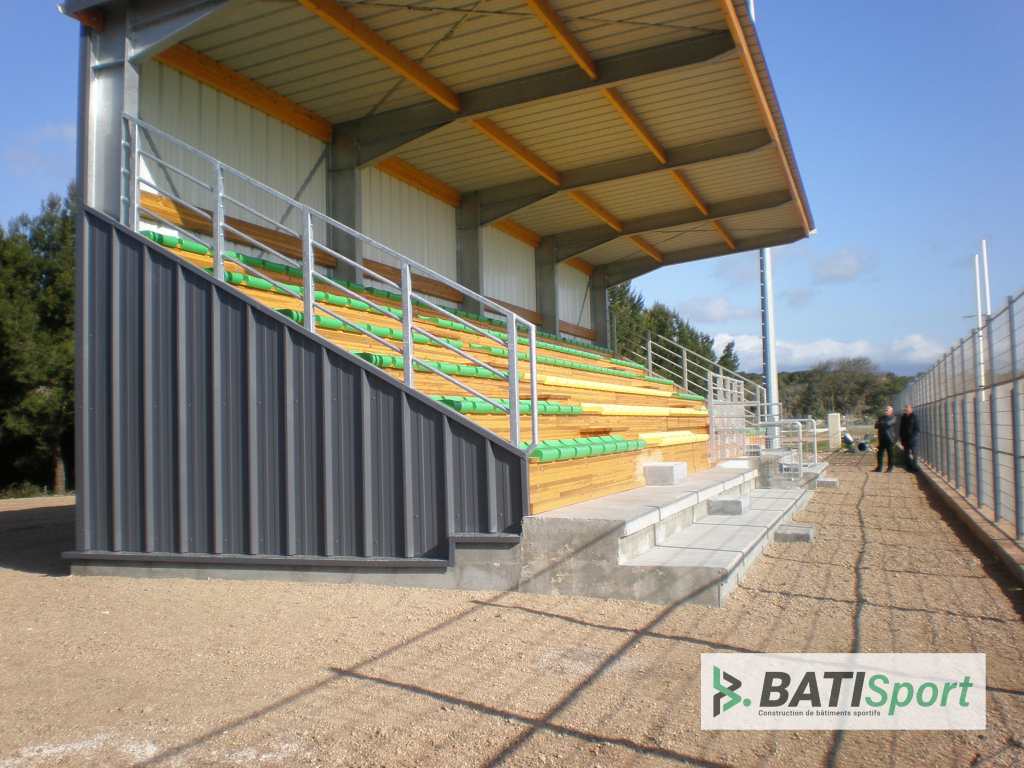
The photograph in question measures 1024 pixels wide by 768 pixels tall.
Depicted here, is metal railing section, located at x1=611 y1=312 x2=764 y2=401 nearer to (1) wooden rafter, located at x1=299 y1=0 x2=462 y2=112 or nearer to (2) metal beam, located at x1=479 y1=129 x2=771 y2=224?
(2) metal beam, located at x1=479 y1=129 x2=771 y2=224

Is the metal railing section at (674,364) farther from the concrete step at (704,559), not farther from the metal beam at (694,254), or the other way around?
the concrete step at (704,559)

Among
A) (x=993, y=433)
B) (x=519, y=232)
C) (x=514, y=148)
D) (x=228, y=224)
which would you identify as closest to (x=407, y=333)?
(x=228, y=224)

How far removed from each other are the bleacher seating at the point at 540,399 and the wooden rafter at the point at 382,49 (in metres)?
2.34

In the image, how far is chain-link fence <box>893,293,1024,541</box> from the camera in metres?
6.58

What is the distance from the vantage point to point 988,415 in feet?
28.1

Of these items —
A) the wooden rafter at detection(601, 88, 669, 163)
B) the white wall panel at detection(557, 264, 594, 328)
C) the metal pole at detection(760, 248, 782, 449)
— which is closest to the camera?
the wooden rafter at detection(601, 88, 669, 163)

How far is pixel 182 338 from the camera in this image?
610cm

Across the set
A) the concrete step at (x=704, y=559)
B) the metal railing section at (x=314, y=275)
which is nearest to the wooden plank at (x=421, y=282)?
the metal railing section at (x=314, y=275)

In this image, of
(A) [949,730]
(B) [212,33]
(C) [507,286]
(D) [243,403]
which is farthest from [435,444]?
(C) [507,286]

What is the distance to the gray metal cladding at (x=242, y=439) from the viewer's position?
17.8 ft

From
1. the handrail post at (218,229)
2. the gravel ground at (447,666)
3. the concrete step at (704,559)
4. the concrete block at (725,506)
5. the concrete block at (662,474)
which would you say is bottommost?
the gravel ground at (447,666)

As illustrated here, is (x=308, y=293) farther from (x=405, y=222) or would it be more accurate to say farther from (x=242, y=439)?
(x=405, y=222)

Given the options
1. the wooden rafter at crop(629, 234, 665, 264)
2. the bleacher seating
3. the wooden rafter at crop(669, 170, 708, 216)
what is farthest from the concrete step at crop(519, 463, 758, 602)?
the wooden rafter at crop(629, 234, 665, 264)

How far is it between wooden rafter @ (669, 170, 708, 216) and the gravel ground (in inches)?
287
